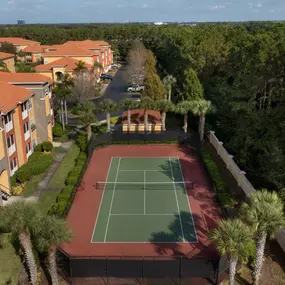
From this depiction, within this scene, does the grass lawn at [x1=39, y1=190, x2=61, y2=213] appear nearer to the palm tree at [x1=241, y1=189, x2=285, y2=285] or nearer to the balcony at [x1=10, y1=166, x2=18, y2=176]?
the balcony at [x1=10, y1=166, x2=18, y2=176]

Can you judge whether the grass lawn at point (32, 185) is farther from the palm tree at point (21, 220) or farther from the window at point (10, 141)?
the palm tree at point (21, 220)

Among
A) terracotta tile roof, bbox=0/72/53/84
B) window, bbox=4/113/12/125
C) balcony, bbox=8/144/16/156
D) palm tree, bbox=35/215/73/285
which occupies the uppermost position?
terracotta tile roof, bbox=0/72/53/84

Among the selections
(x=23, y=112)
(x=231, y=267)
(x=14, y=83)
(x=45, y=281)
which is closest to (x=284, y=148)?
(x=231, y=267)

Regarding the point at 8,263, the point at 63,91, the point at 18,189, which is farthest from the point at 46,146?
the point at 8,263

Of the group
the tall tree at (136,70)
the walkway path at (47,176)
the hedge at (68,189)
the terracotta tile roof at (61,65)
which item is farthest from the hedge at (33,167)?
the tall tree at (136,70)

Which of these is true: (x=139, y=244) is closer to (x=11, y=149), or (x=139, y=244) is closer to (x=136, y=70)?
(x=11, y=149)

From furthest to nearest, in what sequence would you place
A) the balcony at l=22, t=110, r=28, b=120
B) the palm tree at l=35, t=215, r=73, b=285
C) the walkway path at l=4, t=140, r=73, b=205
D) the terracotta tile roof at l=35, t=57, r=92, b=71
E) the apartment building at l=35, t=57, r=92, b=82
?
the terracotta tile roof at l=35, t=57, r=92, b=71 → the apartment building at l=35, t=57, r=92, b=82 → the balcony at l=22, t=110, r=28, b=120 → the walkway path at l=4, t=140, r=73, b=205 → the palm tree at l=35, t=215, r=73, b=285

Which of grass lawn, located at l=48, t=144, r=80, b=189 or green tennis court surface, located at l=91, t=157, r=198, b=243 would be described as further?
grass lawn, located at l=48, t=144, r=80, b=189

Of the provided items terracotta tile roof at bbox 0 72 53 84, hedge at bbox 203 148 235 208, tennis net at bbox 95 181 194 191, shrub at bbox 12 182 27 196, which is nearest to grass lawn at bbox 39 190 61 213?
shrub at bbox 12 182 27 196
